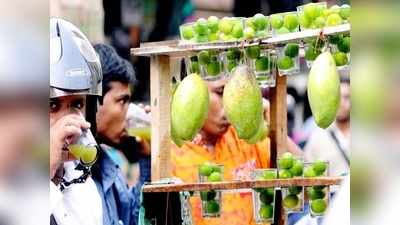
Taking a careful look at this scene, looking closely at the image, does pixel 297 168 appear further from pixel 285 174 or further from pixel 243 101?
pixel 243 101

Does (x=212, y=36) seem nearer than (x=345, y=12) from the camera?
No

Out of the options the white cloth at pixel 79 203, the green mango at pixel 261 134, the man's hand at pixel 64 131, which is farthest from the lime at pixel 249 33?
the white cloth at pixel 79 203

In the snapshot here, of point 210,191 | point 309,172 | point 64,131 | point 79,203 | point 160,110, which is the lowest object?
point 79,203

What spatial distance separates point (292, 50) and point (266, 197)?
0.60m

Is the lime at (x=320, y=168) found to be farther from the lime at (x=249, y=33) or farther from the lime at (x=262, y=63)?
the lime at (x=249, y=33)

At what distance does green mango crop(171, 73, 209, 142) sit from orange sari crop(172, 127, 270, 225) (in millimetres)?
244

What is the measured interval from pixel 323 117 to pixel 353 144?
10.5 inches

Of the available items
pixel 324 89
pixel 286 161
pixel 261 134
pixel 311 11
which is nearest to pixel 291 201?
pixel 286 161

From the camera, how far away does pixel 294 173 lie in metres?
3.75

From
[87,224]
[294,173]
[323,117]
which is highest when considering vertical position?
[323,117]

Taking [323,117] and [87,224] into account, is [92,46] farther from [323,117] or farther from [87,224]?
[323,117]

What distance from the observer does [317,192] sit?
3.67 m

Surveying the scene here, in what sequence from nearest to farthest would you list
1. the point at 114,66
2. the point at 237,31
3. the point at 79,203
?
1. the point at 237,31
2. the point at 114,66
3. the point at 79,203

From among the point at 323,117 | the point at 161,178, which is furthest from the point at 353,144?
the point at 161,178
